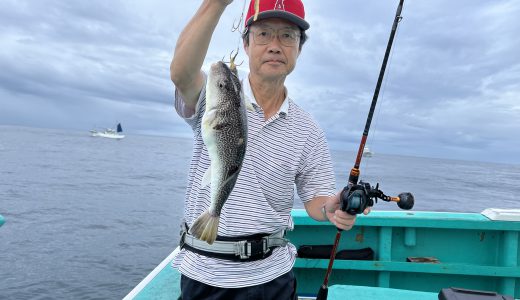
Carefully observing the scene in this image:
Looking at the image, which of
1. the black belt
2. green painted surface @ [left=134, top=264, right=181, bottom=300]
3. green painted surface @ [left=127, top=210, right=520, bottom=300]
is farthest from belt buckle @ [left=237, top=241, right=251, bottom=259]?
green painted surface @ [left=127, top=210, right=520, bottom=300]

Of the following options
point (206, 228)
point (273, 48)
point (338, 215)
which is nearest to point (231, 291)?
point (206, 228)

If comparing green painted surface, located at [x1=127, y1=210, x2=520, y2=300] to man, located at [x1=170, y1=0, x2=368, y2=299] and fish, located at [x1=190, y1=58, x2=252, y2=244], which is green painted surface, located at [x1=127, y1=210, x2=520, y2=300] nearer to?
man, located at [x1=170, y1=0, x2=368, y2=299]

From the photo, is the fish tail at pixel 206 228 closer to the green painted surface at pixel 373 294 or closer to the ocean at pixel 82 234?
the green painted surface at pixel 373 294

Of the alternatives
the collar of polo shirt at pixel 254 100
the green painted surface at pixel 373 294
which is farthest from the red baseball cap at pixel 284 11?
the green painted surface at pixel 373 294

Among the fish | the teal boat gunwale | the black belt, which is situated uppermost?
the fish

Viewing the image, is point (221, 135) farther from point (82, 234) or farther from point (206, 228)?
point (82, 234)

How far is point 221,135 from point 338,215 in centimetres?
106

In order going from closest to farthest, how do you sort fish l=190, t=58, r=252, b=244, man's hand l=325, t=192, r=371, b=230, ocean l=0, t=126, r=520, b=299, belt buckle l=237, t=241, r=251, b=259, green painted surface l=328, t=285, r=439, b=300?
fish l=190, t=58, r=252, b=244 < belt buckle l=237, t=241, r=251, b=259 < man's hand l=325, t=192, r=371, b=230 < green painted surface l=328, t=285, r=439, b=300 < ocean l=0, t=126, r=520, b=299

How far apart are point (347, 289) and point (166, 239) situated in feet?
35.6

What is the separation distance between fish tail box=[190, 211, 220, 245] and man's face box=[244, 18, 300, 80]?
1015mm

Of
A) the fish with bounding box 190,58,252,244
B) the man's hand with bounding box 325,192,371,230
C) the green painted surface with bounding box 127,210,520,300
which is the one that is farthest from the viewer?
the green painted surface with bounding box 127,210,520,300

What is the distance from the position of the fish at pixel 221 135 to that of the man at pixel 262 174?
0.21 m

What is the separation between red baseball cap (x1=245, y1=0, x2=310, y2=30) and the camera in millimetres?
2354

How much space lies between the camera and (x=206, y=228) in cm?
201
